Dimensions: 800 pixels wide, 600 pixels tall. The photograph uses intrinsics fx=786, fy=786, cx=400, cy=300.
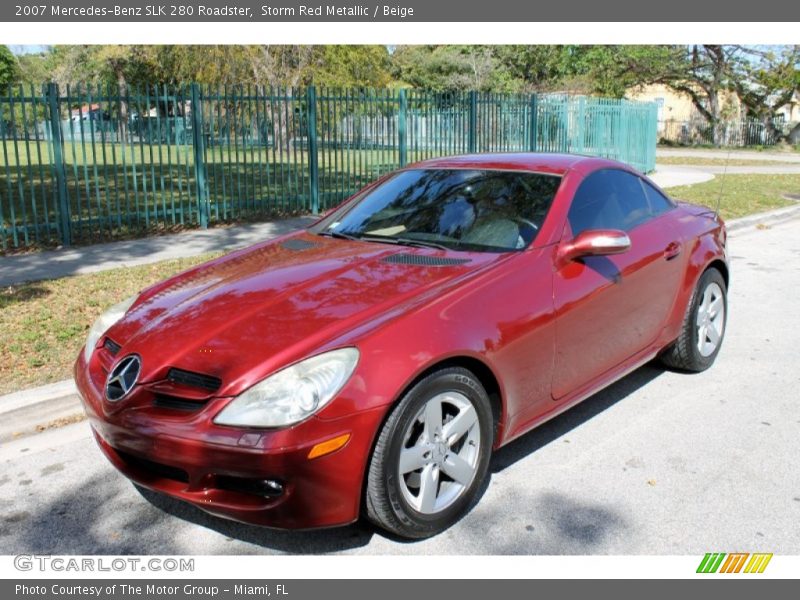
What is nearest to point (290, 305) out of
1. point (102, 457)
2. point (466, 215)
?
point (466, 215)

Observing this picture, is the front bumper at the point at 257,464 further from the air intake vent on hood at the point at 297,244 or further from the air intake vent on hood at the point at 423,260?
the air intake vent on hood at the point at 297,244

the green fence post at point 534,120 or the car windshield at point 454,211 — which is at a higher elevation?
the green fence post at point 534,120

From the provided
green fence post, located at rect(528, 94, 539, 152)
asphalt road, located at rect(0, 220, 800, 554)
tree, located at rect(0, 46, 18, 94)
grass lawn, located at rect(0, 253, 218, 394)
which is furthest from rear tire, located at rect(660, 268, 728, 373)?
tree, located at rect(0, 46, 18, 94)

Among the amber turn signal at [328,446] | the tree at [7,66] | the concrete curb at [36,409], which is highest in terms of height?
the tree at [7,66]

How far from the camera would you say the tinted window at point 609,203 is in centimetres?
447

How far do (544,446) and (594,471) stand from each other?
15.4 inches

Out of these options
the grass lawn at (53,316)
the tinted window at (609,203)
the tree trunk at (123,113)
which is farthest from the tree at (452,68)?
the tinted window at (609,203)

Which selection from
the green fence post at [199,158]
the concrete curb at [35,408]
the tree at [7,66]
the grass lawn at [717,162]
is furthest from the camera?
the tree at [7,66]

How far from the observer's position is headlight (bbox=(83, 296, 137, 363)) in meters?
4.00

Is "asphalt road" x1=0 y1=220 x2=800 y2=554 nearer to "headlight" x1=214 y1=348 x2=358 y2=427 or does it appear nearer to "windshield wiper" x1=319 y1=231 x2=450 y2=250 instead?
"headlight" x1=214 y1=348 x2=358 y2=427

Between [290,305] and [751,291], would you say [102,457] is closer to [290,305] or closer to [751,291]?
[290,305]

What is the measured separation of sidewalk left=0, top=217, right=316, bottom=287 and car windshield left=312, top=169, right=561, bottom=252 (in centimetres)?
476

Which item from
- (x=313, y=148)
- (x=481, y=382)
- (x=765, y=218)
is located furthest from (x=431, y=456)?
(x=765, y=218)

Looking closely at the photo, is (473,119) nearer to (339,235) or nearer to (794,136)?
(339,235)
